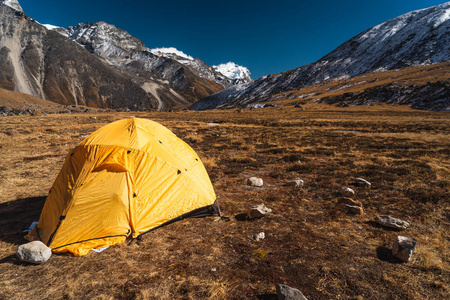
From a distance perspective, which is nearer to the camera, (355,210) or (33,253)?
(33,253)

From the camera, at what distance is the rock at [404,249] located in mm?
4684

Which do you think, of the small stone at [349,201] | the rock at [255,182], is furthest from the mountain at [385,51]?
the small stone at [349,201]

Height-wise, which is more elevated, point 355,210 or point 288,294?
point 288,294

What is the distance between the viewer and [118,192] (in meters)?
5.77

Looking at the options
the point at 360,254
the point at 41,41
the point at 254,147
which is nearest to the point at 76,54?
the point at 41,41

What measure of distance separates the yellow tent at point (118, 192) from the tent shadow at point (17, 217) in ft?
2.15

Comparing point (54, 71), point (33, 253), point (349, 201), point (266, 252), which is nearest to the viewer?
point (33, 253)

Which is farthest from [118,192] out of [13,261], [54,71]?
[54,71]

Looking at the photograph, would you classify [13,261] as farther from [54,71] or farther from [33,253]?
[54,71]

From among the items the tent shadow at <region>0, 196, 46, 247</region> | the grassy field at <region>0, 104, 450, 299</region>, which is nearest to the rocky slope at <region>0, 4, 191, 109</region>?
the tent shadow at <region>0, 196, 46, 247</region>

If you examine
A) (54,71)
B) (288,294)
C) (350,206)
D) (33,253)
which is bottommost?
(350,206)

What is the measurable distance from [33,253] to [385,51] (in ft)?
582

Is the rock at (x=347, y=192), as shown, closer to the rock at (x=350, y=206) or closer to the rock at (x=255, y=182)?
the rock at (x=350, y=206)

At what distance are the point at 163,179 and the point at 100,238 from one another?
2.31 metres
